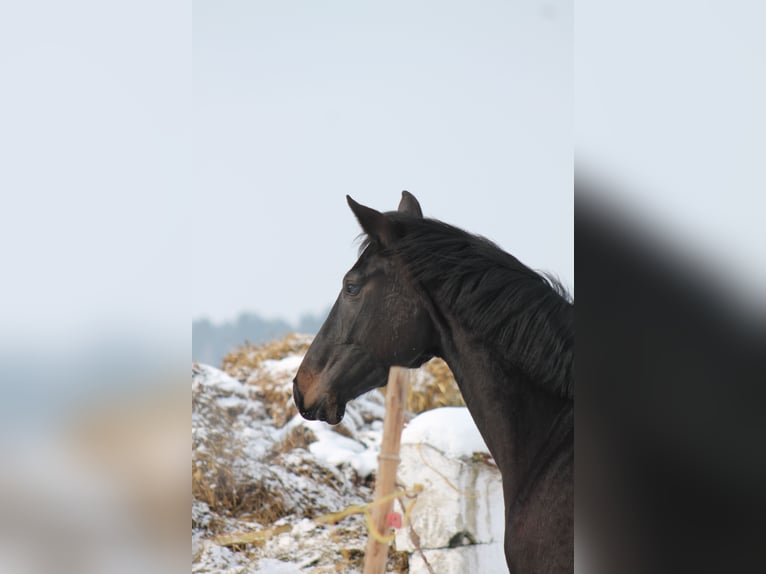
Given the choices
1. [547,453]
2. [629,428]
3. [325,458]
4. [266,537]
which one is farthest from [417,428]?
[629,428]

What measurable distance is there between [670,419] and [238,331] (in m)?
1.77

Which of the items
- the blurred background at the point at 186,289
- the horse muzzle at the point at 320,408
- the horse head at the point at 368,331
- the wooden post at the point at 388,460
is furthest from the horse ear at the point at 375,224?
the wooden post at the point at 388,460

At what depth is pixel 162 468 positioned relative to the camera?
19.1 inches

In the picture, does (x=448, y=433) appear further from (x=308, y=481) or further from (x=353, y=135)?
(x=353, y=135)

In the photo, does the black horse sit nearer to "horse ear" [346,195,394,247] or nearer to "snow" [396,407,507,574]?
"horse ear" [346,195,394,247]

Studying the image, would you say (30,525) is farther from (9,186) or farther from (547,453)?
(547,453)

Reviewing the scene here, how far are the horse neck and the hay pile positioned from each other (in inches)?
42.8

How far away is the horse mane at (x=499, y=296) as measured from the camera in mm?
1135

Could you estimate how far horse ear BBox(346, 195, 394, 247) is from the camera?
123cm

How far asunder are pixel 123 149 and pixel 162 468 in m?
0.20

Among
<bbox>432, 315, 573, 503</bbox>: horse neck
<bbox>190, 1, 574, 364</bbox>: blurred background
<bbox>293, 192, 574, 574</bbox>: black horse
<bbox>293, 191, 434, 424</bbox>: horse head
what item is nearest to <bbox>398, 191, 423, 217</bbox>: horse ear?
<bbox>293, 191, 434, 424</bbox>: horse head

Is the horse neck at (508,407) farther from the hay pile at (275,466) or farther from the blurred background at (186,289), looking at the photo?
the hay pile at (275,466)

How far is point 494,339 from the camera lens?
1.17 meters

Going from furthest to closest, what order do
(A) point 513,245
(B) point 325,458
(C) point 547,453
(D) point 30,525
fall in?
1. (B) point 325,458
2. (A) point 513,245
3. (C) point 547,453
4. (D) point 30,525
